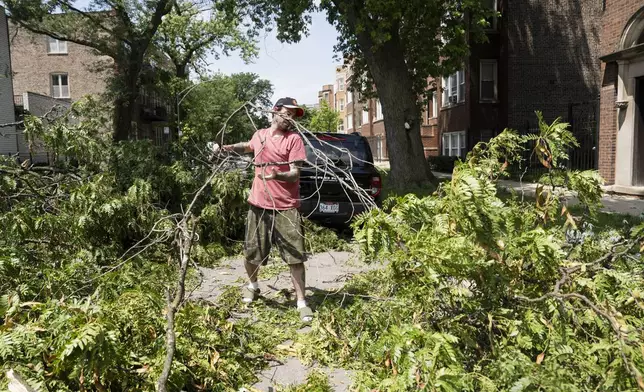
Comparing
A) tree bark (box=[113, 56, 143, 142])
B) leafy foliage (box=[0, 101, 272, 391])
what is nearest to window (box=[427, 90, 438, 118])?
tree bark (box=[113, 56, 143, 142])

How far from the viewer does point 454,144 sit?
95.5 feet

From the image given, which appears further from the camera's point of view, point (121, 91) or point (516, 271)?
point (121, 91)

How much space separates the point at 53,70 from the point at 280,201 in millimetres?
42433

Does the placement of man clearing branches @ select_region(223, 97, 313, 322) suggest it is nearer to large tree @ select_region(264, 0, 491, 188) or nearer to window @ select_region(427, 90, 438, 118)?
large tree @ select_region(264, 0, 491, 188)

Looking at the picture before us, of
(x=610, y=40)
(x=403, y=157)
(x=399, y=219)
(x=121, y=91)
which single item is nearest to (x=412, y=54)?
(x=403, y=157)

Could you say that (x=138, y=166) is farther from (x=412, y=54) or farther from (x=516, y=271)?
(x=412, y=54)

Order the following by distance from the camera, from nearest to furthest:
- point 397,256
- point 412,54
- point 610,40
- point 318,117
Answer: point 397,256 → point 610,40 → point 412,54 → point 318,117

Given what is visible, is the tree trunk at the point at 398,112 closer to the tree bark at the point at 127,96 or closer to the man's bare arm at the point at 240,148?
the tree bark at the point at 127,96

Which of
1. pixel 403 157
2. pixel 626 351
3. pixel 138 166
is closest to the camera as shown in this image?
pixel 626 351

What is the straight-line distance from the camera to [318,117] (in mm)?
61219

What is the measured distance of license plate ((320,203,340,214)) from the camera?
356 inches

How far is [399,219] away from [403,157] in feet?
45.4

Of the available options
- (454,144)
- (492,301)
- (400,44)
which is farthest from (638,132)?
(454,144)

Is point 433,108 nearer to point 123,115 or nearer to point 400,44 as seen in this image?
point 400,44
